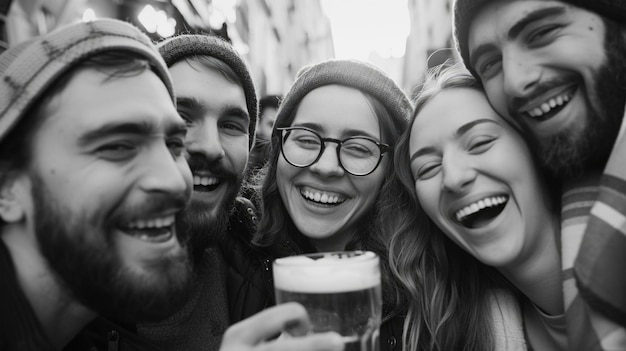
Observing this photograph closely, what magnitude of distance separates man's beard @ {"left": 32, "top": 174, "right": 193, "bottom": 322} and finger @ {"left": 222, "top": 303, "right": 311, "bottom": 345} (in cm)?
47

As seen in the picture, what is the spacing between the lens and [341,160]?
2.49m

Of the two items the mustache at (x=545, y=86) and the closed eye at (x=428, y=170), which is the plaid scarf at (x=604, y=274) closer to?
the mustache at (x=545, y=86)

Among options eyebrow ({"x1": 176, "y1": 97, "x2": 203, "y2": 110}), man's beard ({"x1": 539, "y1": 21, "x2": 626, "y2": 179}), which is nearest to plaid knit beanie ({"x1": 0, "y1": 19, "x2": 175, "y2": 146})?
eyebrow ({"x1": 176, "y1": 97, "x2": 203, "y2": 110})

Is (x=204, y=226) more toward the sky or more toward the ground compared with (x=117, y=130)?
more toward the ground

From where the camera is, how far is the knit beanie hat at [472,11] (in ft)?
5.37

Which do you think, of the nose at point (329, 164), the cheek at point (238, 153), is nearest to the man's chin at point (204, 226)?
the cheek at point (238, 153)

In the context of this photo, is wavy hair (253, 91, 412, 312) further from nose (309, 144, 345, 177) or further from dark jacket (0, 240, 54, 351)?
dark jacket (0, 240, 54, 351)

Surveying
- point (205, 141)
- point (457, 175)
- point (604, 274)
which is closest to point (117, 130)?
point (205, 141)

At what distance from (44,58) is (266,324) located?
1205 mm

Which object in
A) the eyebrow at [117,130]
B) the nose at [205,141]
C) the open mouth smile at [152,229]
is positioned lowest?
the open mouth smile at [152,229]

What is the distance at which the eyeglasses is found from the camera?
2.50 m

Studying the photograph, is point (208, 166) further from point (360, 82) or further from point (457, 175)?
point (457, 175)

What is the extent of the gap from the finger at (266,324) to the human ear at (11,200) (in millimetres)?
937

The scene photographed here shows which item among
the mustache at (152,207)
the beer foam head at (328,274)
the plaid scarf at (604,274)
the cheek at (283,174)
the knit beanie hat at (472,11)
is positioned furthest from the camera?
the cheek at (283,174)
